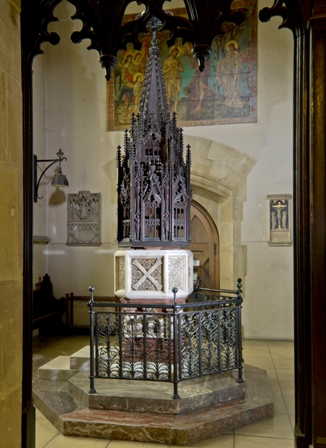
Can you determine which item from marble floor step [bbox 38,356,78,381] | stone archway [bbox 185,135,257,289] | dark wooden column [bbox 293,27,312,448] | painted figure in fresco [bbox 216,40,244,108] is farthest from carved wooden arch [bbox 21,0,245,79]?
painted figure in fresco [bbox 216,40,244,108]

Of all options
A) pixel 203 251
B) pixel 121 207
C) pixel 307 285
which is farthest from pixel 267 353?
pixel 307 285

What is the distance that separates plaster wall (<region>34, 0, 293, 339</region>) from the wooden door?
130mm

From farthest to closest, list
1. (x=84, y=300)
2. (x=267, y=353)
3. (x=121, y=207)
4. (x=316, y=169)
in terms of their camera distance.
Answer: (x=84, y=300) → (x=267, y=353) → (x=121, y=207) → (x=316, y=169)

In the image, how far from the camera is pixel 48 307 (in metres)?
5.88

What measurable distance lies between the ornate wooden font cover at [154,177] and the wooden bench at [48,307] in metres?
2.68

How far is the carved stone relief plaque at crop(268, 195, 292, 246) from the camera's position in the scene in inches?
215

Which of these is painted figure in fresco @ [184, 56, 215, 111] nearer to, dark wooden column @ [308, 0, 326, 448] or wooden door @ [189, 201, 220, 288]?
wooden door @ [189, 201, 220, 288]

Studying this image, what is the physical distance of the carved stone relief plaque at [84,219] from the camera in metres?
5.95

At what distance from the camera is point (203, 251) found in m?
5.97

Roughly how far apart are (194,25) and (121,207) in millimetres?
2231

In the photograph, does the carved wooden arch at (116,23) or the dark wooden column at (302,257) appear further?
the carved wooden arch at (116,23)

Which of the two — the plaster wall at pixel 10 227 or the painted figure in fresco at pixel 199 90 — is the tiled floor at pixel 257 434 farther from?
the painted figure in fresco at pixel 199 90

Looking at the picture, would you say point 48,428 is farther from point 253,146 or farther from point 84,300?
point 253,146

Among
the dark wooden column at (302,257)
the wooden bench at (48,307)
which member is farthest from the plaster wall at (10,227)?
the wooden bench at (48,307)
